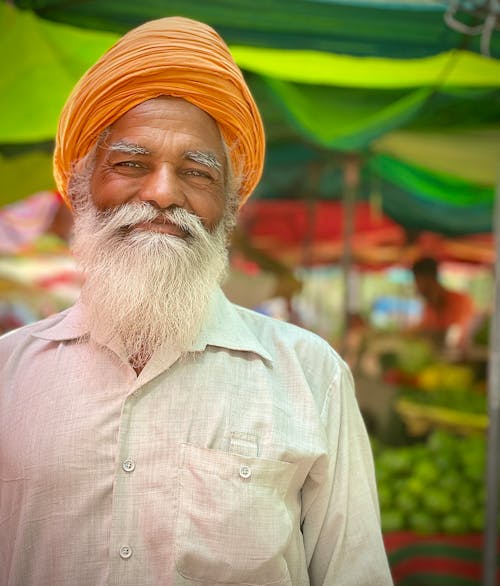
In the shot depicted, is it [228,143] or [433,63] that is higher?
[433,63]

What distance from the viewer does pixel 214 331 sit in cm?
170

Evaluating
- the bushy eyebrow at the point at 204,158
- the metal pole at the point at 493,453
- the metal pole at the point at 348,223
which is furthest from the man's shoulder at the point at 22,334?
the metal pole at the point at 348,223

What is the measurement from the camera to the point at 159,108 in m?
1.69

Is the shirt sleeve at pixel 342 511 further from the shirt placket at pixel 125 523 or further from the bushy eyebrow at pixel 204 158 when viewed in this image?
the bushy eyebrow at pixel 204 158

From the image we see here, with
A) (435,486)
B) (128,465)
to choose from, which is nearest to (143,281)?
(128,465)

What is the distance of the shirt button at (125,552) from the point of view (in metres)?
1.46

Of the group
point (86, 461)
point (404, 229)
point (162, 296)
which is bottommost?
point (86, 461)

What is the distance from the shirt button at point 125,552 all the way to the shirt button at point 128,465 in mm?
152

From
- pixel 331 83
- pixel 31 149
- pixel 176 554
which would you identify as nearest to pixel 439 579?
pixel 331 83

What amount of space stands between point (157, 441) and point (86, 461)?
0.15 meters

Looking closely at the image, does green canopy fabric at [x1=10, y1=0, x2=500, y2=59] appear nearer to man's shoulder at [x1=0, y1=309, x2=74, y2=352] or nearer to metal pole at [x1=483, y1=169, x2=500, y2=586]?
metal pole at [x1=483, y1=169, x2=500, y2=586]

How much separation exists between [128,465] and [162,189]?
1.99 ft

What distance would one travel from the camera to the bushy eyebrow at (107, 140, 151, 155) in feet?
5.38

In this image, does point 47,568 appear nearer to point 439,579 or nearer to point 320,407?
point 320,407
